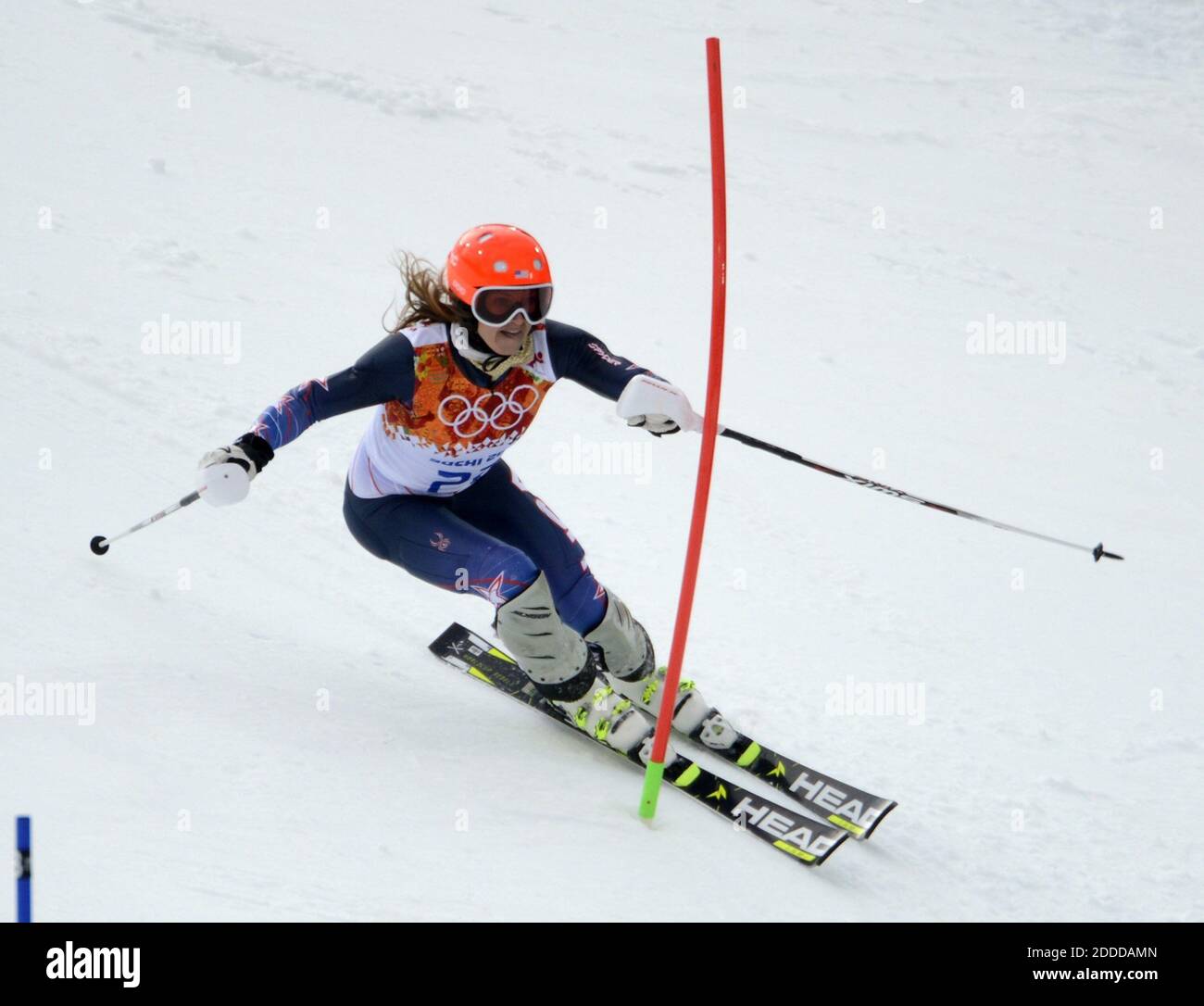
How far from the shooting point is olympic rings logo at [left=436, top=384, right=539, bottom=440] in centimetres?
421

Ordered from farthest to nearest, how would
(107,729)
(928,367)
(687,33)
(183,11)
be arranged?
(687,33) < (183,11) < (928,367) < (107,729)

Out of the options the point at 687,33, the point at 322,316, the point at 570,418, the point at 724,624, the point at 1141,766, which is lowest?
the point at 1141,766

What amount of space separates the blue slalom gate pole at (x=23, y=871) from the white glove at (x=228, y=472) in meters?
1.60

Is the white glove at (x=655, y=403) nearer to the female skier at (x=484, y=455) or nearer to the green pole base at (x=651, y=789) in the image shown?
the female skier at (x=484, y=455)

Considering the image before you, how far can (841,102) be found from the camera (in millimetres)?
12477

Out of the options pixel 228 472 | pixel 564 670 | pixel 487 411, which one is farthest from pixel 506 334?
pixel 564 670

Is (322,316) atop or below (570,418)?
atop

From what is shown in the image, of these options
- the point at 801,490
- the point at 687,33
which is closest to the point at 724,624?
the point at 801,490

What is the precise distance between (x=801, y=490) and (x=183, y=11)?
7.99m

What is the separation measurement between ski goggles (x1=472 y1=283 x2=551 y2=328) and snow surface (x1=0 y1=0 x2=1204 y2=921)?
136cm

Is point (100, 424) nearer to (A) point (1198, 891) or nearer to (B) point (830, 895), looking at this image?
(B) point (830, 895)

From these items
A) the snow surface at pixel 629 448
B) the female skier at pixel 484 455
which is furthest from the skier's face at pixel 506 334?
the snow surface at pixel 629 448

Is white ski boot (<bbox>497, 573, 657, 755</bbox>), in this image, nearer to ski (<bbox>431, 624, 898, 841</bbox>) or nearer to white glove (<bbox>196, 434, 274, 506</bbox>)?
ski (<bbox>431, 624, 898, 841</bbox>)

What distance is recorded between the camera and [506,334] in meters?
4.07
